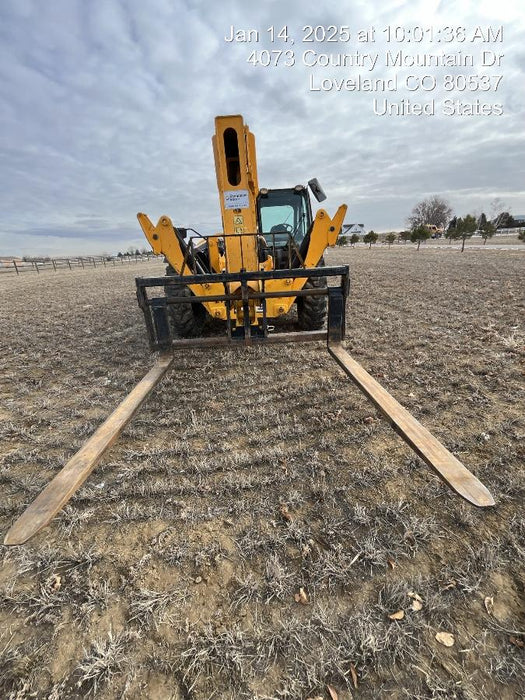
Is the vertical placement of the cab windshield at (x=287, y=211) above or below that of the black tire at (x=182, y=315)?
above

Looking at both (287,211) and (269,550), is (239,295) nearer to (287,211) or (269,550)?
(269,550)

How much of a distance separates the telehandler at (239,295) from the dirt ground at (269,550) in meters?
0.55

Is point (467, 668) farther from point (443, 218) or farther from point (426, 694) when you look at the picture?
point (443, 218)

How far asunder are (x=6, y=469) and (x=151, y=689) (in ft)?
7.04

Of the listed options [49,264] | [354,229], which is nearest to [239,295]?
[49,264]

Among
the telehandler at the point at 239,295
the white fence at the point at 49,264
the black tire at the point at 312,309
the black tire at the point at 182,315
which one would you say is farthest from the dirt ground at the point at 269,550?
the white fence at the point at 49,264

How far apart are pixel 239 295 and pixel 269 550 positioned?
94.6 inches

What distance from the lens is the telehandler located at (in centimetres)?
191

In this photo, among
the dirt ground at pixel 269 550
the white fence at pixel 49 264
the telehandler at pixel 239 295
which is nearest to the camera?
the dirt ground at pixel 269 550

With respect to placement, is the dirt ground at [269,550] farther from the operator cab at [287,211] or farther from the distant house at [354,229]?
the distant house at [354,229]

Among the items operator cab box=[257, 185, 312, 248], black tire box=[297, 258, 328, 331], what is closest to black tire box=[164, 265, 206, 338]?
black tire box=[297, 258, 328, 331]

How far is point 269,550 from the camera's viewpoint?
73.6 inches

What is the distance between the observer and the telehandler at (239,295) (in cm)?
191

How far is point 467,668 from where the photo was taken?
1360 millimetres
